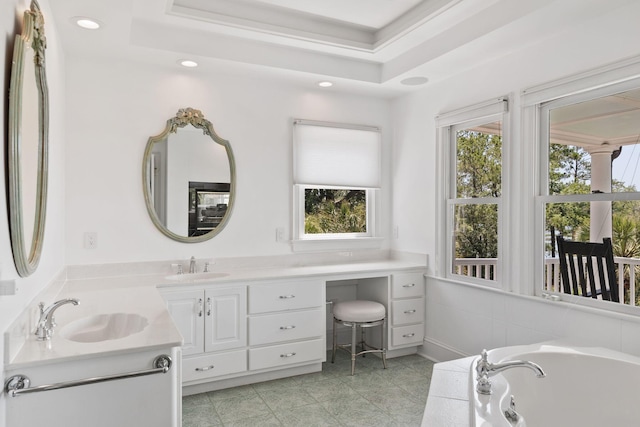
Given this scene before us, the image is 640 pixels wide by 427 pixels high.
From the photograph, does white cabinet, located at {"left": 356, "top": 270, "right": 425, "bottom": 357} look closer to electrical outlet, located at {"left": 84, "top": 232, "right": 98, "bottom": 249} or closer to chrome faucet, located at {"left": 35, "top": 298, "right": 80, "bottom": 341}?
electrical outlet, located at {"left": 84, "top": 232, "right": 98, "bottom": 249}

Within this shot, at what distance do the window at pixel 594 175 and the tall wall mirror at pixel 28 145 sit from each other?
9.18ft

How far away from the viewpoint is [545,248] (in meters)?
2.85

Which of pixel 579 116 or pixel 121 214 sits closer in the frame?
pixel 579 116

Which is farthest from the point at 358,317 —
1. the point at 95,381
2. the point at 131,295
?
the point at 95,381

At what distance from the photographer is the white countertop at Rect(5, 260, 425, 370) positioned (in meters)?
1.52

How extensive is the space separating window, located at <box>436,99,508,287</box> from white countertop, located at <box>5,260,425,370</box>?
0.41m

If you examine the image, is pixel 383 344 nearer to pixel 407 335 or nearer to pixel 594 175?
pixel 407 335

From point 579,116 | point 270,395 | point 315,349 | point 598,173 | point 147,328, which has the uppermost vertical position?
point 579,116

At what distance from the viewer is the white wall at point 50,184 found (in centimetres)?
139

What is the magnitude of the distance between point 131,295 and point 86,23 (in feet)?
5.08

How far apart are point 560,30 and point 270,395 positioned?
2.94 metres

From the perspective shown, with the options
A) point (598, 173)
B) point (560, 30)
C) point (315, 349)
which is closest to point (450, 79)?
point (560, 30)

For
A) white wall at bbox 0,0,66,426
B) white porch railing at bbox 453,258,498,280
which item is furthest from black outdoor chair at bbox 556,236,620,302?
white wall at bbox 0,0,66,426

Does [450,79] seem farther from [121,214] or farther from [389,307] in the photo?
[121,214]
